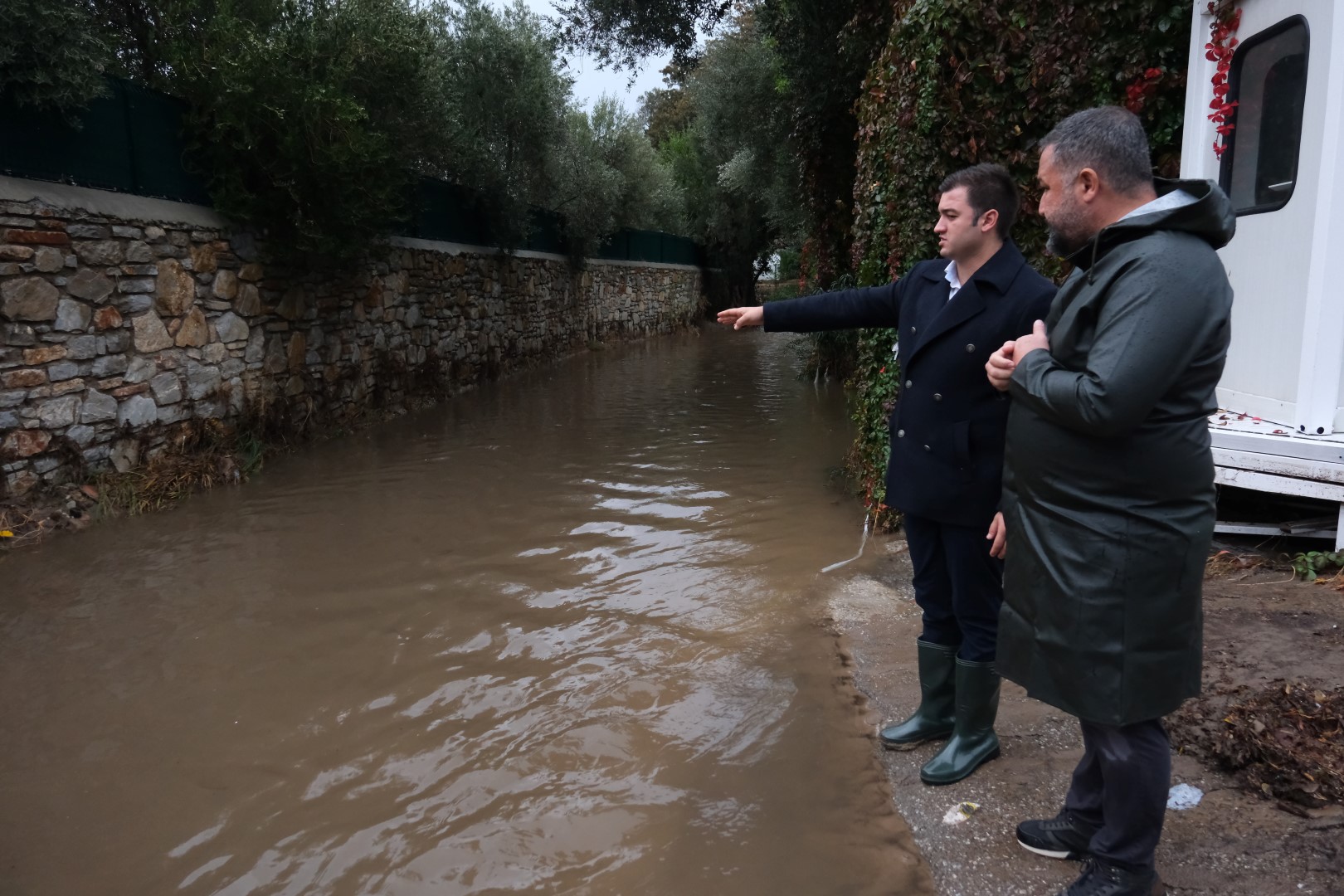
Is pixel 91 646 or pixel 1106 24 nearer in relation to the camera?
pixel 91 646

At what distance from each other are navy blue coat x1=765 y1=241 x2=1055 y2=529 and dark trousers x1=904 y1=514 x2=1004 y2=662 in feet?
0.24

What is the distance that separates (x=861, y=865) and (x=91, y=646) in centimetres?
373

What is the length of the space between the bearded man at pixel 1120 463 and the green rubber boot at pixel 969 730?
64cm

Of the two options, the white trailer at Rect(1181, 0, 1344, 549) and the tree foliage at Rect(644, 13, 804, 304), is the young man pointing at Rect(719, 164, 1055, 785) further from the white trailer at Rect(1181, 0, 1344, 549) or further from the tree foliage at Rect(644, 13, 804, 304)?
the tree foliage at Rect(644, 13, 804, 304)

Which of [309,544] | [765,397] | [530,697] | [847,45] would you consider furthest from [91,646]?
[765,397]

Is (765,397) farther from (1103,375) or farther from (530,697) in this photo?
(1103,375)

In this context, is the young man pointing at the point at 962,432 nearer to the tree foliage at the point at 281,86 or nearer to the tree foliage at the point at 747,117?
the tree foliage at the point at 281,86

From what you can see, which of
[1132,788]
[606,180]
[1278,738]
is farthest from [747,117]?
[1132,788]

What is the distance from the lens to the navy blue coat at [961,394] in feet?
8.87

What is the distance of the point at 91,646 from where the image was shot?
14.1 ft

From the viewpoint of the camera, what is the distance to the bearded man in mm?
1881

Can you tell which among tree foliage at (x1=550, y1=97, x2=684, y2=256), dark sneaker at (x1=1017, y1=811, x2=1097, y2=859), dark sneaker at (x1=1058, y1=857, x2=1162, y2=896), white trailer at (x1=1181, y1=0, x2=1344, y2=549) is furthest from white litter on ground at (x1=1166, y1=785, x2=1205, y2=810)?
tree foliage at (x1=550, y1=97, x2=684, y2=256)

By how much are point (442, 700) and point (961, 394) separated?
2.45 m

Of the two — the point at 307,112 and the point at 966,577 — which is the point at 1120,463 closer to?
the point at 966,577
